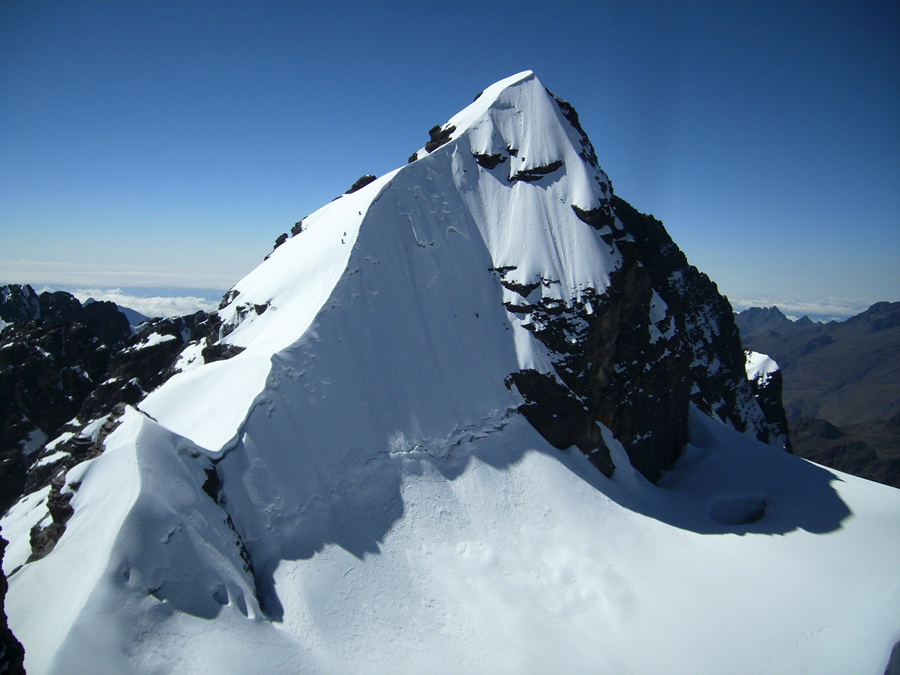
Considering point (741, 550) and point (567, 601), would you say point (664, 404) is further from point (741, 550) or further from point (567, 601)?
point (567, 601)

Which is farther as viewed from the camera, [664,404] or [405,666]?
[664,404]

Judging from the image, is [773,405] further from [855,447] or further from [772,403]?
[855,447]

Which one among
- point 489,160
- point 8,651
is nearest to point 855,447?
point 489,160

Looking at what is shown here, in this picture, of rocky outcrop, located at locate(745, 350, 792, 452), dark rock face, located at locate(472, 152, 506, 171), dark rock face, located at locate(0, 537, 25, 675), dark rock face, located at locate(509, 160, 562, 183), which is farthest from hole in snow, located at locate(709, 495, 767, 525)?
rocky outcrop, located at locate(745, 350, 792, 452)

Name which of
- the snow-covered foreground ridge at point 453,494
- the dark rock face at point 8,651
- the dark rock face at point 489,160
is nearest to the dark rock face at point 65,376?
the snow-covered foreground ridge at point 453,494

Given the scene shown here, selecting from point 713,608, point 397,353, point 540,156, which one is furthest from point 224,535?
point 540,156

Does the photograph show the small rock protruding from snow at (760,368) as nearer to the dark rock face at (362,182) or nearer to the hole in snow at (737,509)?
the hole in snow at (737,509)

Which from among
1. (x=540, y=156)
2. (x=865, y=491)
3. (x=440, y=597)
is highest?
(x=540, y=156)
